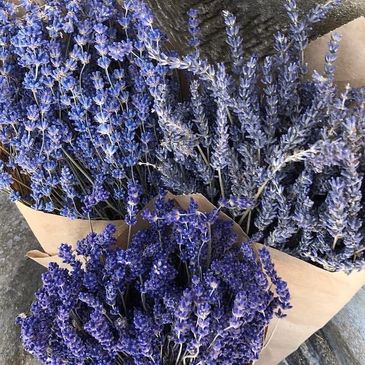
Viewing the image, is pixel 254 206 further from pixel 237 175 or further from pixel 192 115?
pixel 192 115


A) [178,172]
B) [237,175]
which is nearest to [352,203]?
[237,175]

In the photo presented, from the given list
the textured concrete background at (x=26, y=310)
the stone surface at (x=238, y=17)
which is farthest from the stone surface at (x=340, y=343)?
the stone surface at (x=238, y=17)

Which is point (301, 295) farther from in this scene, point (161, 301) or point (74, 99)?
point (74, 99)

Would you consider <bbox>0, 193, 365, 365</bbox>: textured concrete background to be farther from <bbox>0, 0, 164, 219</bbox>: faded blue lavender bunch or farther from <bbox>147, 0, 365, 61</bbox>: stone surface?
<bbox>147, 0, 365, 61</bbox>: stone surface

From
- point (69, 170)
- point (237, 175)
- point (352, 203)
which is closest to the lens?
point (352, 203)

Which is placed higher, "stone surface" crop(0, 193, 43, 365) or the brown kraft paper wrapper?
the brown kraft paper wrapper

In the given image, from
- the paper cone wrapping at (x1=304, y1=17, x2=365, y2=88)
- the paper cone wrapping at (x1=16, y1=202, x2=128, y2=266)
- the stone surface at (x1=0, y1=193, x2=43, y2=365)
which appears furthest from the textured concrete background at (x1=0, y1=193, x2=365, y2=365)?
the paper cone wrapping at (x1=304, y1=17, x2=365, y2=88)
